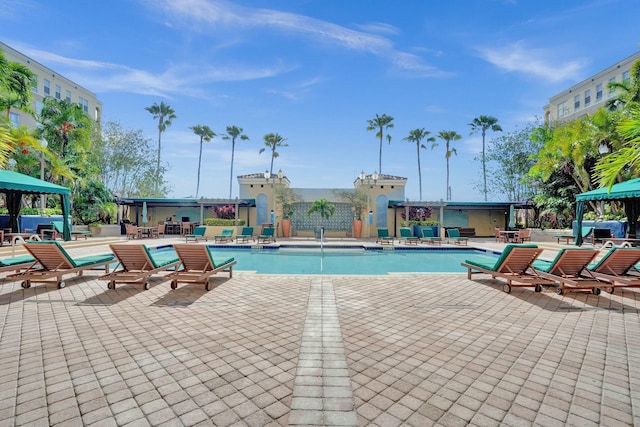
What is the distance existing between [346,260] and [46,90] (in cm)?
3882

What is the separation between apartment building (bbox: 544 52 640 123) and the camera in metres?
27.0

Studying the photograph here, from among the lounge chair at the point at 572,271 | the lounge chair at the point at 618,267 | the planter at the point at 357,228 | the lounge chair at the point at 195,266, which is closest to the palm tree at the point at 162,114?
the planter at the point at 357,228

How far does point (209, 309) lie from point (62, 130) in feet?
65.0

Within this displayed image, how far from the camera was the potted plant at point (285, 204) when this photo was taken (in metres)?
20.9

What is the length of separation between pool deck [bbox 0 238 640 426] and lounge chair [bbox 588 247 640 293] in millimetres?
620

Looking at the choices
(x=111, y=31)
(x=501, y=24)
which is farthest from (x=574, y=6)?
(x=111, y=31)

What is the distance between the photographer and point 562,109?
110 ft

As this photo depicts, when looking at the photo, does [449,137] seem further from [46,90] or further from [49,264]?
[46,90]

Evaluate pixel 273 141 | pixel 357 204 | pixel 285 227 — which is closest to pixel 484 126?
pixel 357 204

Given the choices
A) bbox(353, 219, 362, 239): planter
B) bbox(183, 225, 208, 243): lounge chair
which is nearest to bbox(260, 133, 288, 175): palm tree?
bbox(353, 219, 362, 239): planter

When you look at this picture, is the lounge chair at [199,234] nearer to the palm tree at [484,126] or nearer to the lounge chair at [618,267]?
the lounge chair at [618,267]

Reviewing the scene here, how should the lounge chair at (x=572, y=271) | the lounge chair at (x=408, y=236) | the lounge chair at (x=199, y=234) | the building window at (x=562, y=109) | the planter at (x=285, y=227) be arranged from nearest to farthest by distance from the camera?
the lounge chair at (x=572, y=271), the lounge chair at (x=408, y=236), the lounge chair at (x=199, y=234), the planter at (x=285, y=227), the building window at (x=562, y=109)

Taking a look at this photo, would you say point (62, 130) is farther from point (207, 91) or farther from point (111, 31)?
point (111, 31)

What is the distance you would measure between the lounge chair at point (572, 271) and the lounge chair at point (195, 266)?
6579 millimetres
